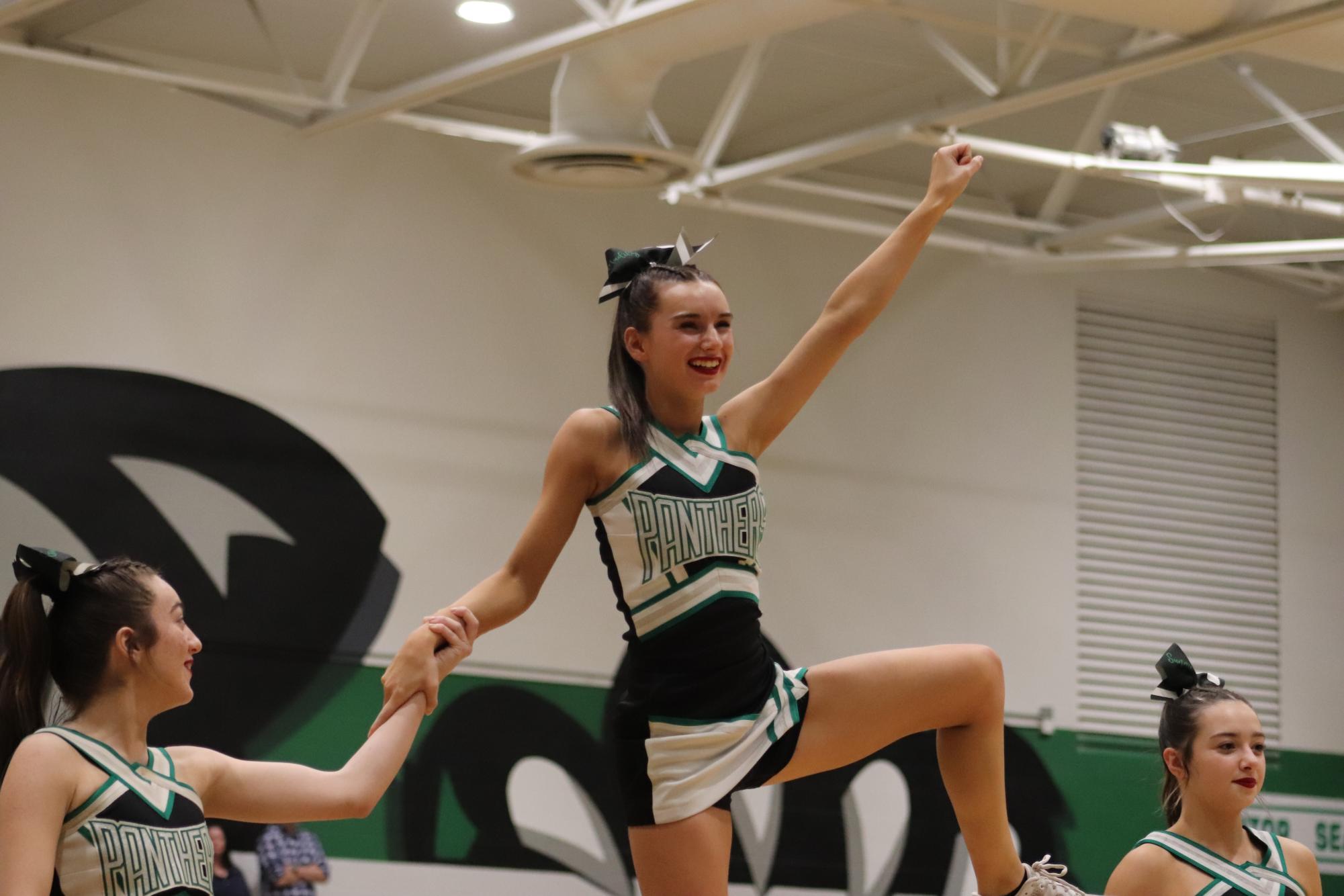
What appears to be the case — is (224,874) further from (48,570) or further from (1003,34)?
(48,570)

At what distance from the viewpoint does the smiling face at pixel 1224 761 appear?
406cm

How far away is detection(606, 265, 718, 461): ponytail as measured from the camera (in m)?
3.17

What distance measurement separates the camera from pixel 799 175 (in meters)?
11.4

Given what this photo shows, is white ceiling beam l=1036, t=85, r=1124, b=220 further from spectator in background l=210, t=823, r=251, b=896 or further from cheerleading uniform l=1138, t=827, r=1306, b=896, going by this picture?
spectator in background l=210, t=823, r=251, b=896

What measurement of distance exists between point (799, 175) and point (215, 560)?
4.89m

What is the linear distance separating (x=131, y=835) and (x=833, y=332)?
5.42 feet

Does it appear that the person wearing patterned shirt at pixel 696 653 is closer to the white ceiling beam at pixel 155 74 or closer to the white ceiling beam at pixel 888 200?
the white ceiling beam at pixel 155 74

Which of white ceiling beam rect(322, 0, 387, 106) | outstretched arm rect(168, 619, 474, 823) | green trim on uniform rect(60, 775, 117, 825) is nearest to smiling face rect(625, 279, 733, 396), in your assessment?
outstretched arm rect(168, 619, 474, 823)

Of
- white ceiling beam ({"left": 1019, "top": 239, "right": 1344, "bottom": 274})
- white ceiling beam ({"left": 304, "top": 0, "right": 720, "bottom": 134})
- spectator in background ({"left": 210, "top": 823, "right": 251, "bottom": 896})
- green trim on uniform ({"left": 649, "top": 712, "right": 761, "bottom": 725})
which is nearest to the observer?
green trim on uniform ({"left": 649, "top": 712, "right": 761, "bottom": 725})

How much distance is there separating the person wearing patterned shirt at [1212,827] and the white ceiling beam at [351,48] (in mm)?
5480

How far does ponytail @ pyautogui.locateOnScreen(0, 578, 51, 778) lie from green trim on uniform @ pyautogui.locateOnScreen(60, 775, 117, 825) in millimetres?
183

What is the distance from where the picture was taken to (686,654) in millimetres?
3045

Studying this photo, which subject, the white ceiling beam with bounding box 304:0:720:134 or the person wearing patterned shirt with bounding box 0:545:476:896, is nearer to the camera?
the person wearing patterned shirt with bounding box 0:545:476:896

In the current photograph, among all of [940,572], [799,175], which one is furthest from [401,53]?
[940,572]
